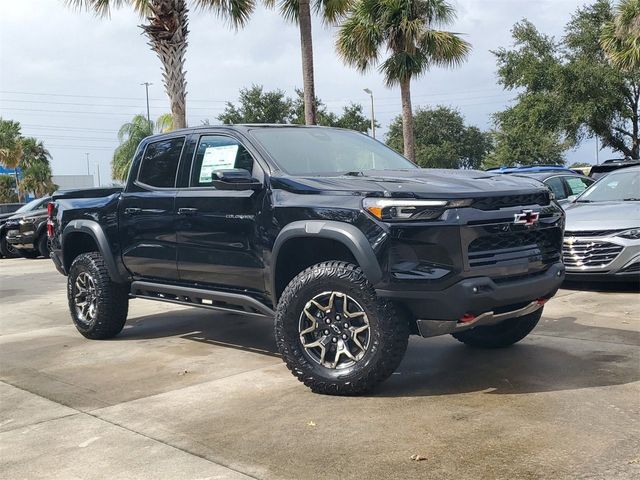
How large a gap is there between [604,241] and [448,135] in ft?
175

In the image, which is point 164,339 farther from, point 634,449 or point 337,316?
point 634,449

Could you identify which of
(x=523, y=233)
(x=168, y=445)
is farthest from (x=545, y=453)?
(x=168, y=445)

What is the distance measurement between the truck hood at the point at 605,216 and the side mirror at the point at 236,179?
191 inches

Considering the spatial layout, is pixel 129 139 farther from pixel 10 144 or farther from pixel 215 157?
pixel 215 157

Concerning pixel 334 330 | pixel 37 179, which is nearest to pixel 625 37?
pixel 334 330

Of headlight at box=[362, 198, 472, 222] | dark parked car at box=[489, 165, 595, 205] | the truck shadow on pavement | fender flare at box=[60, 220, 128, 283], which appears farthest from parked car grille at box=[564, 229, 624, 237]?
fender flare at box=[60, 220, 128, 283]

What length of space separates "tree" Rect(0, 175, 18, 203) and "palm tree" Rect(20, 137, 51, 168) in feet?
26.5

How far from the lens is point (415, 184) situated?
4.48 m

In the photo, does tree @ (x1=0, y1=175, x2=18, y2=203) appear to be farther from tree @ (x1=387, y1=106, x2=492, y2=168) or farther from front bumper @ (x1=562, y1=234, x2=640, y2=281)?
front bumper @ (x1=562, y1=234, x2=640, y2=281)

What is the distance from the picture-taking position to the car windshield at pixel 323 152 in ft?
17.4

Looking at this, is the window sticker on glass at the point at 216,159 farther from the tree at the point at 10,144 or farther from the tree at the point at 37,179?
the tree at the point at 37,179

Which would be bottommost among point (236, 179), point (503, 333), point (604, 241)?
point (503, 333)

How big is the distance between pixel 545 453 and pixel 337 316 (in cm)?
163

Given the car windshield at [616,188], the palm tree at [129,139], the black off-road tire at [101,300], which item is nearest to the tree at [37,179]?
the palm tree at [129,139]
